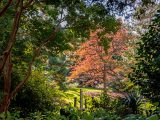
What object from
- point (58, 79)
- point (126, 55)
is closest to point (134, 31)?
point (126, 55)

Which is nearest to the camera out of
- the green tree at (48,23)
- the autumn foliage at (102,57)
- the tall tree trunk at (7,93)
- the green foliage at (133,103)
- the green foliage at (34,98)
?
the tall tree trunk at (7,93)

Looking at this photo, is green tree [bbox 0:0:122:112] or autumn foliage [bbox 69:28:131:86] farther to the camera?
autumn foliage [bbox 69:28:131:86]

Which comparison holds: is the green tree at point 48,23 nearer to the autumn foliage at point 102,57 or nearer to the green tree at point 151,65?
the green tree at point 151,65

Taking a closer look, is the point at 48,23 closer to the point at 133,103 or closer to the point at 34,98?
the point at 133,103

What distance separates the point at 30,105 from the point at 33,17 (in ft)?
11.9

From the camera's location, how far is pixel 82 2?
811 centimetres

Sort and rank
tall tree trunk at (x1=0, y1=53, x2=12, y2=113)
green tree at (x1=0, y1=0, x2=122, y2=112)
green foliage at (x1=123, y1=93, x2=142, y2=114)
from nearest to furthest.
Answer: tall tree trunk at (x1=0, y1=53, x2=12, y2=113)
green tree at (x1=0, y1=0, x2=122, y2=112)
green foliage at (x1=123, y1=93, x2=142, y2=114)

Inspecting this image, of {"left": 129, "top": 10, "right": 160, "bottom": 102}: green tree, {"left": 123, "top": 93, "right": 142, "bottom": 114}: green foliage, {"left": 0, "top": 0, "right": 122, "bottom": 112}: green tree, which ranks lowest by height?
{"left": 123, "top": 93, "right": 142, "bottom": 114}: green foliage

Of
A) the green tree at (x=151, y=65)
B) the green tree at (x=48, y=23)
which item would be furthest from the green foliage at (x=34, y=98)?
the green tree at (x=151, y=65)

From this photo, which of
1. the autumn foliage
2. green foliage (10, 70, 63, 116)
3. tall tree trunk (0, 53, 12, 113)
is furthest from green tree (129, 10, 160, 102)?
the autumn foliage

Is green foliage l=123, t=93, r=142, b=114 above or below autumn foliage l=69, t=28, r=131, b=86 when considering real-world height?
below

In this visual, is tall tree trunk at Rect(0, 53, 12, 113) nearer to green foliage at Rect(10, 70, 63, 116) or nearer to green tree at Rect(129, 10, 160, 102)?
green tree at Rect(129, 10, 160, 102)

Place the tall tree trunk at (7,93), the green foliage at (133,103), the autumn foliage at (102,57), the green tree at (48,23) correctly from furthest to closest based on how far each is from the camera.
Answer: the autumn foliage at (102,57) → the green foliage at (133,103) → the green tree at (48,23) → the tall tree trunk at (7,93)

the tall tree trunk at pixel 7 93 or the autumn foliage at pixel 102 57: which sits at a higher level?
the autumn foliage at pixel 102 57
